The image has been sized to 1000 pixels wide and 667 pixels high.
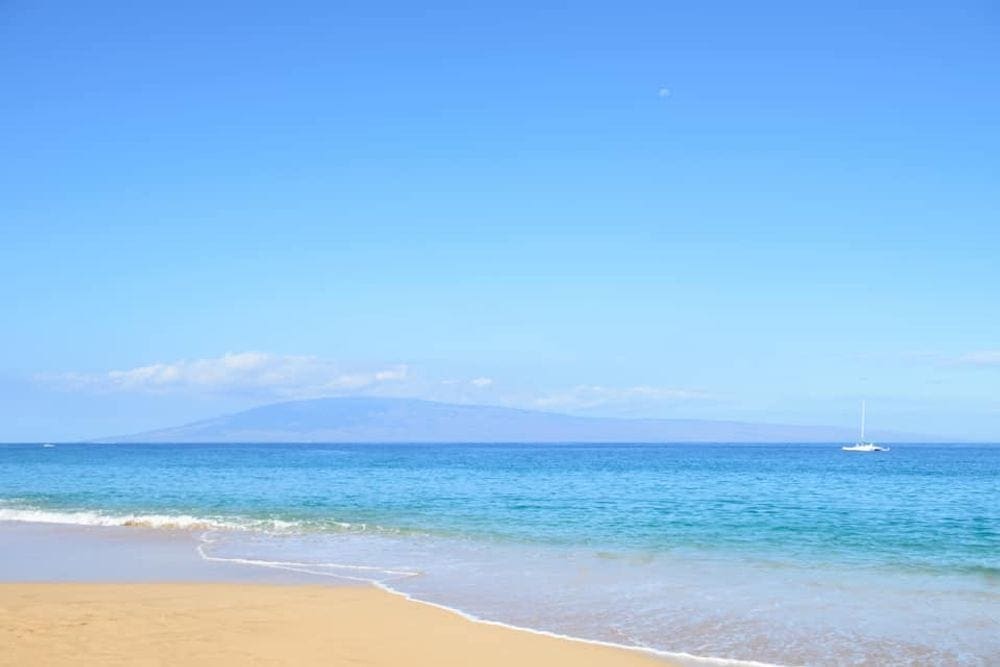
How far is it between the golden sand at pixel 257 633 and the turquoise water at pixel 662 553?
113 cm

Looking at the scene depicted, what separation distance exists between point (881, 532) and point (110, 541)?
21.2 meters

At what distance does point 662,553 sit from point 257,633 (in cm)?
1096

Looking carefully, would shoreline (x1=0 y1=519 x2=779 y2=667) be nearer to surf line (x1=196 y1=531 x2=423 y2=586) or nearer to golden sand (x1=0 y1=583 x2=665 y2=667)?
surf line (x1=196 y1=531 x2=423 y2=586)

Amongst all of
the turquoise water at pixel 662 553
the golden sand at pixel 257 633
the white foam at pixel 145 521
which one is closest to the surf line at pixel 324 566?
the turquoise water at pixel 662 553

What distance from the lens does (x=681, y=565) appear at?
18.3m

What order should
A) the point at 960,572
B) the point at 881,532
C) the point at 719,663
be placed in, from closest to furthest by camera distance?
1. the point at 719,663
2. the point at 960,572
3. the point at 881,532

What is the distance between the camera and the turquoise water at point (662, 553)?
12.6 m

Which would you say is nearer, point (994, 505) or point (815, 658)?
point (815, 658)

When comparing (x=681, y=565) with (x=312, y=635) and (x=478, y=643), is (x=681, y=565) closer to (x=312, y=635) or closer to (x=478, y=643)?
(x=478, y=643)

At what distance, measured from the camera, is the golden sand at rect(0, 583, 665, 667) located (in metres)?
10.6

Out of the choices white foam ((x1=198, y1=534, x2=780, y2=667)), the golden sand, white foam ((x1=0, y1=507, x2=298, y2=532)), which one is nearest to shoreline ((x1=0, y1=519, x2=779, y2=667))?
white foam ((x1=198, y1=534, x2=780, y2=667))

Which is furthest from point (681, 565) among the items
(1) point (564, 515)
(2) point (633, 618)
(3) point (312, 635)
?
(1) point (564, 515)

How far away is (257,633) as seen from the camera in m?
11.8

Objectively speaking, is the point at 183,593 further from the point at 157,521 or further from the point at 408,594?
the point at 157,521
